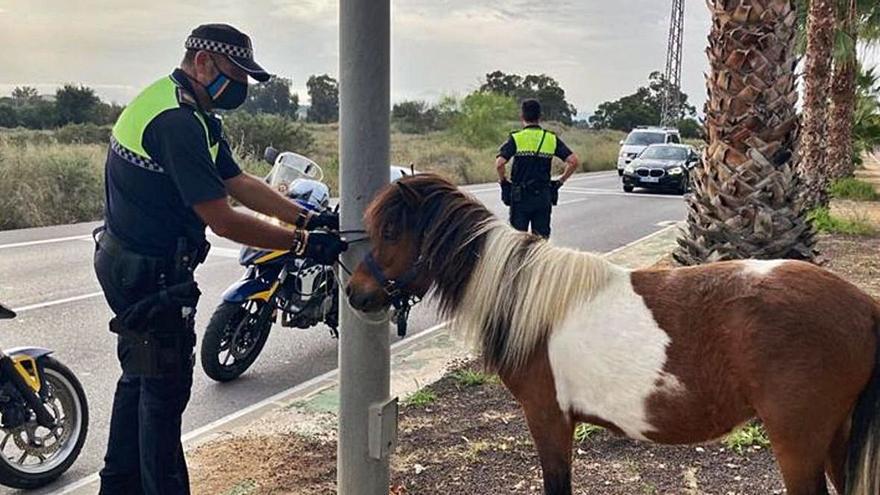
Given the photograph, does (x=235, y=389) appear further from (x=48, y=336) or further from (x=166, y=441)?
(x=166, y=441)

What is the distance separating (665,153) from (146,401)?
23.2 m

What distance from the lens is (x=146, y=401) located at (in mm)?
2938

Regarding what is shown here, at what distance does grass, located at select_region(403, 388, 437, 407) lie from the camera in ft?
15.8

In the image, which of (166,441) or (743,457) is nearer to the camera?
(166,441)

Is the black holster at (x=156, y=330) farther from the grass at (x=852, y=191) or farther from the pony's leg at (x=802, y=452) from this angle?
the grass at (x=852, y=191)

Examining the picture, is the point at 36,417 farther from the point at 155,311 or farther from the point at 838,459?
the point at 838,459

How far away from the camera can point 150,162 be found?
278 cm

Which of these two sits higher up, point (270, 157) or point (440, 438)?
point (270, 157)

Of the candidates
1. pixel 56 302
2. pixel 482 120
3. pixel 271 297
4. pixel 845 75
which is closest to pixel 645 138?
pixel 845 75

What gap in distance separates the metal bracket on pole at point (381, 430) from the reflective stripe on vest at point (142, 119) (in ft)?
4.41

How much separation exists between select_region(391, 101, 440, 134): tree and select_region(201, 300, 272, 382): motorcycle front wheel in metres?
42.7

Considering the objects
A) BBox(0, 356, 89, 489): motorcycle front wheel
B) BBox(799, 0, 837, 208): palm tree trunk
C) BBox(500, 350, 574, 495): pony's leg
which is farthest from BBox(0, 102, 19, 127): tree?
BBox(500, 350, 574, 495): pony's leg

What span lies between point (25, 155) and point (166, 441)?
14.1 m

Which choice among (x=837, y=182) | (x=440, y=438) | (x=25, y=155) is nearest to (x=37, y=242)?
(x=25, y=155)
